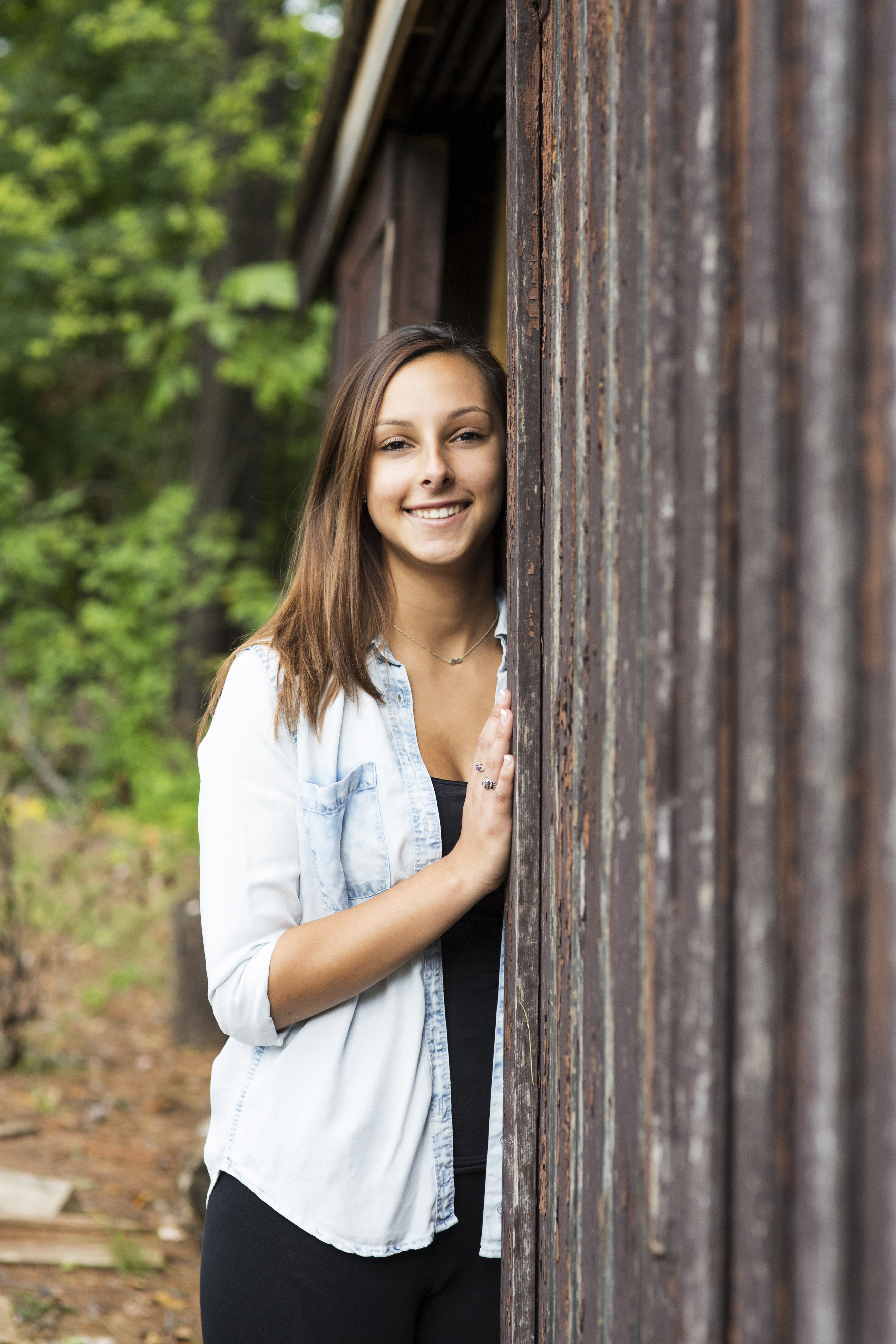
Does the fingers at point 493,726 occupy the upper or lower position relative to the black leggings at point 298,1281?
upper

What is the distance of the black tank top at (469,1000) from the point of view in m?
1.75

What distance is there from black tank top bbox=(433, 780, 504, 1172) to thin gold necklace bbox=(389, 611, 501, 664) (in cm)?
28

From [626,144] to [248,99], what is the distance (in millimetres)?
10102

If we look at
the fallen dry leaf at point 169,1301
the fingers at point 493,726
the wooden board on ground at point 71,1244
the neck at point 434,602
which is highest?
the neck at point 434,602

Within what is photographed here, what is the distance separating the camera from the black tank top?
68.9 inches

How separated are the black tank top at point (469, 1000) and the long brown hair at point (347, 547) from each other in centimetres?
26

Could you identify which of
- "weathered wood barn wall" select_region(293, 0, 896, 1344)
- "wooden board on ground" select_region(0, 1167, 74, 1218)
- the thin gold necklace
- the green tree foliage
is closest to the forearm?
"weathered wood barn wall" select_region(293, 0, 896, 1344)

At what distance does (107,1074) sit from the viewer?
5086 millimetres

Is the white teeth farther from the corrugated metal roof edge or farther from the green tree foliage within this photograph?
the green tree foliage

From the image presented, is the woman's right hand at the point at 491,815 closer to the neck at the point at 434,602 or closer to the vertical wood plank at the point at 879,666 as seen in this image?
the neck at the point at 434,602

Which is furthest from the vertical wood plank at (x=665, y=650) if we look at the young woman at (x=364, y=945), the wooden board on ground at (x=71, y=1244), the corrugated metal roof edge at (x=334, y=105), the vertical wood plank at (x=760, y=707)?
the wooden board on ground at (x=71, y=1244)

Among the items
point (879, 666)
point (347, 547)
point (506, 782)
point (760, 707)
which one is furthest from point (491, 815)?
point (879, 666)

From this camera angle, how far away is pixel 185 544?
398 inches

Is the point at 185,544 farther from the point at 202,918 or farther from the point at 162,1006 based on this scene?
the point at 202,918
